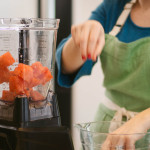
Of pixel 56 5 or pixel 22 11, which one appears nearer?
pixel 22 11

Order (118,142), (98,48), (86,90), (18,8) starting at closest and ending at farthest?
(118,142) < (98,48) < (18,8) < (86,90)

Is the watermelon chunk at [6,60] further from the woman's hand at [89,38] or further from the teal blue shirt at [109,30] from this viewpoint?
the teal blue shirt at [109,30]

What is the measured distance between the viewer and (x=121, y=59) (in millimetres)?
927

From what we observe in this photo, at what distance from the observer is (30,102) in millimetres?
490

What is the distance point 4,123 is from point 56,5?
1.28 m

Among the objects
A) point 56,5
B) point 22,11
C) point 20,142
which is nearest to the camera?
point 20,142

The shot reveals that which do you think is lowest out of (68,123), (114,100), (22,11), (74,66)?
(68,123)

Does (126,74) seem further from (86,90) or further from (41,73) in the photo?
(86,90)

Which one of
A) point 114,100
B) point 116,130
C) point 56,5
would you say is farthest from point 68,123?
point 116,130

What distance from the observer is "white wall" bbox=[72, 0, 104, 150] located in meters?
1.65

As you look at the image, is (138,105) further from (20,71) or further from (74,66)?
(20,71)

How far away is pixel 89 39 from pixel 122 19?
14.4 inches

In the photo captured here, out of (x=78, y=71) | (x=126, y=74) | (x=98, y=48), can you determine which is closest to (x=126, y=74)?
(x=126, y=74)

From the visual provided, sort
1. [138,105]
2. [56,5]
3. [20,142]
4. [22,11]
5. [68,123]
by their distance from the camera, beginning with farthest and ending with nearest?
[68,123]
[56,5]
[22,11]
[138,105]
[20,142]
